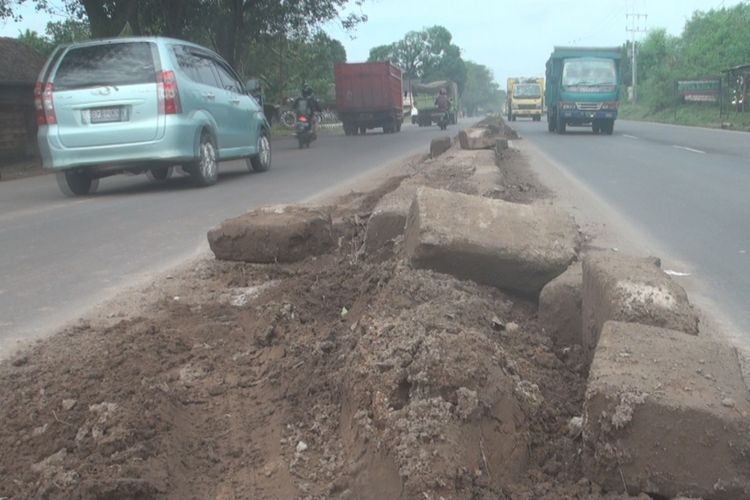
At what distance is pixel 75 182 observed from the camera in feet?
32.3

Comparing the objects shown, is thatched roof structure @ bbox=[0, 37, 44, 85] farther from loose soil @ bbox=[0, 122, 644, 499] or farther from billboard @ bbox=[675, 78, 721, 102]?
billboard @ bbox=[675, 78, 721, 102]

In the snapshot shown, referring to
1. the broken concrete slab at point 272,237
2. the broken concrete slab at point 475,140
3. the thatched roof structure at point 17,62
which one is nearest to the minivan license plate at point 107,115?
the broken concrete slab at point 272,237

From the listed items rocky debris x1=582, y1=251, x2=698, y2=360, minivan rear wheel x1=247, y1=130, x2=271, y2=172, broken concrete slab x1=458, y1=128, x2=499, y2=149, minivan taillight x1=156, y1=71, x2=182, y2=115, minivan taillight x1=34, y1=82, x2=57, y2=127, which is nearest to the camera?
rocky debris x1=582, y1=251, x2=698, y2=360

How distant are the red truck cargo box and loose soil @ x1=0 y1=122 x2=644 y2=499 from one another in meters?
30.0

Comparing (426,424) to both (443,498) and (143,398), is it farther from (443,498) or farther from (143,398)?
(143,398)

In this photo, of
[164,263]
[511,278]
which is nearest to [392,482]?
[511,278]

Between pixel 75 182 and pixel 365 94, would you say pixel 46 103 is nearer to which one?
pixel 75 182

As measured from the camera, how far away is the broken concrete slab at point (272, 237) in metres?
5.25

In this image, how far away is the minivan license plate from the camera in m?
9.19

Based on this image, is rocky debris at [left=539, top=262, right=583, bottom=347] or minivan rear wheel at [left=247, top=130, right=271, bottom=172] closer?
rocky debris at [left=539, top=262, right=583, bottom=347]

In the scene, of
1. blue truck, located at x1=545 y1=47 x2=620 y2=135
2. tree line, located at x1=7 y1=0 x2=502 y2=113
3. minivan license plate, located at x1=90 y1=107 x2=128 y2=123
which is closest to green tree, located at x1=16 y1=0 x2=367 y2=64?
tree line, located at x1=7 y1=0 x2=502 y2=113

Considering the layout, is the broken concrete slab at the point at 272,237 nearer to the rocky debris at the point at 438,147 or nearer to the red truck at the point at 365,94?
the rocky debris at the point at 438,147

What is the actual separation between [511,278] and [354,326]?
41.3 inches

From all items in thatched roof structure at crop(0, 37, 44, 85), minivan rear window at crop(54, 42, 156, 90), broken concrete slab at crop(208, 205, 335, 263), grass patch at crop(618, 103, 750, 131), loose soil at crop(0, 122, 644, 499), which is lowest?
grass patch at crop(618, 103, 750, 131)
